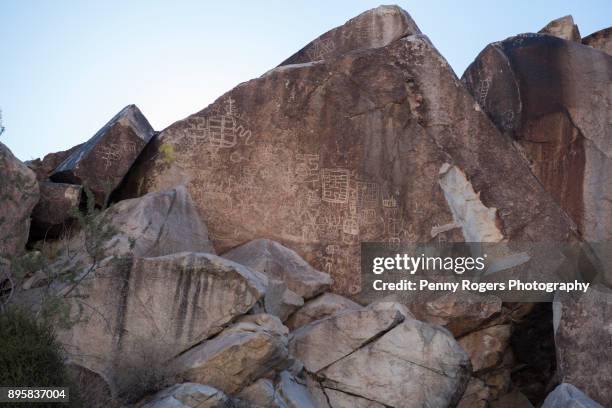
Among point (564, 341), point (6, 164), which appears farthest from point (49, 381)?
point (564, 341)

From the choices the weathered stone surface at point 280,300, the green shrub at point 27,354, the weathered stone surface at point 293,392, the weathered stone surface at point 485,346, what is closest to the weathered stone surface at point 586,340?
the weathered stone surface at point 485,346

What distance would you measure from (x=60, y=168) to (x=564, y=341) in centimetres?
660

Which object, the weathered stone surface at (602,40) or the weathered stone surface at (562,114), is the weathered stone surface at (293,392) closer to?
the weathered stone surface at (562,114)

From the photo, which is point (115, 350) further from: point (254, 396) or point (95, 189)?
point (95, 189)

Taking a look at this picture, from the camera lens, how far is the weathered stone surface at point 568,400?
7959mm

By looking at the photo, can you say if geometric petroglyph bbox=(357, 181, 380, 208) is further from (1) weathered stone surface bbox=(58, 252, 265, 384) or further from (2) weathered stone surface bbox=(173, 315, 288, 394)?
(2) weathered stone surface bbox=(173, 315, 288, 394)

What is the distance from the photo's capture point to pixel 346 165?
10.9 meters

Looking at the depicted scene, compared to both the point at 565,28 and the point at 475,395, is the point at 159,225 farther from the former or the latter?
the point at 565,28

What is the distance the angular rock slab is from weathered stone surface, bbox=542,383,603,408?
6210 mm

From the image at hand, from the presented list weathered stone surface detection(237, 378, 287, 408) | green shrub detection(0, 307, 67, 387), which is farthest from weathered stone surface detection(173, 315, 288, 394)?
green shrub detection(0, 307, 67, 387)

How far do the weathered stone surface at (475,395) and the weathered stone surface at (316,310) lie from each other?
191 cm

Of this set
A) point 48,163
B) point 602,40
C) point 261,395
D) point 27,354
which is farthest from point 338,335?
point 602,40

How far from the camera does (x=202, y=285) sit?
8.04 metres

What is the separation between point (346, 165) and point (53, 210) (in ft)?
12.3
